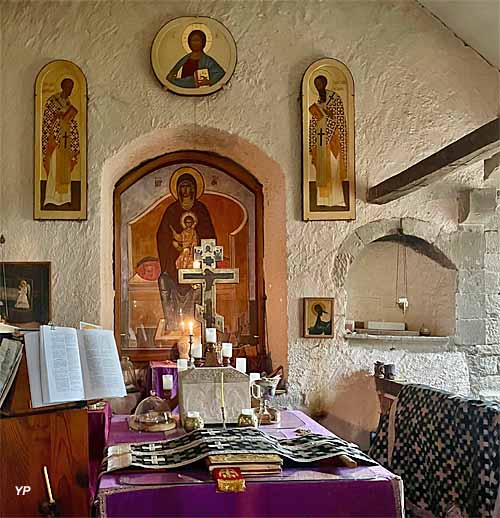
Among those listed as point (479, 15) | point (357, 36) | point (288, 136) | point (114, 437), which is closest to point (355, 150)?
point (288, 136)

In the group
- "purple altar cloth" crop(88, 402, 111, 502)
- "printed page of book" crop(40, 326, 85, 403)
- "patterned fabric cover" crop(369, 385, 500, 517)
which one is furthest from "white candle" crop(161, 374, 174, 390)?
"printed page of book" crop(40, 326, 85, 403)

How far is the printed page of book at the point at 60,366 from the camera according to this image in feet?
7.97

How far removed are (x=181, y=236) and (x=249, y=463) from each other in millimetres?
3615

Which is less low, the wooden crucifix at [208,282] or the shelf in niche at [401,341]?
the wooden crucifix at [208,282]

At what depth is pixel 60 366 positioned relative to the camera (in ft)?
8.22

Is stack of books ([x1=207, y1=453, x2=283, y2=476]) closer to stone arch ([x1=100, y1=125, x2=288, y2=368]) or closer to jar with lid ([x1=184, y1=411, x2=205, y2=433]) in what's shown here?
jar with lid ([x1=184, y1=411, x2=205, y2=433])

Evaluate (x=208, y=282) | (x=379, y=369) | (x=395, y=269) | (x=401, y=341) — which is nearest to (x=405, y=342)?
(x=401, y=341)

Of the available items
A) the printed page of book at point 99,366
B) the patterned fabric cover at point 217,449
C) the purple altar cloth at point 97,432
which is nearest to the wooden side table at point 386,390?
the purple altar cloth at point 97,432

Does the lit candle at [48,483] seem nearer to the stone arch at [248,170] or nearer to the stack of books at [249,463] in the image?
the stack of books at [249,463]

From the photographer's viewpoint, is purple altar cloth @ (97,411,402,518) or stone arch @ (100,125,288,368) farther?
stone arch @ (100,125,288,368)

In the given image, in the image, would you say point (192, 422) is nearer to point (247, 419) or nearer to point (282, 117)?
point (247, 419)

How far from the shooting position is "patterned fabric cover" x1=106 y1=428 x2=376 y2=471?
2.87 meters

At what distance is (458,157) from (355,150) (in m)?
1.44

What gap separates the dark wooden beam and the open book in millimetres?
2376
